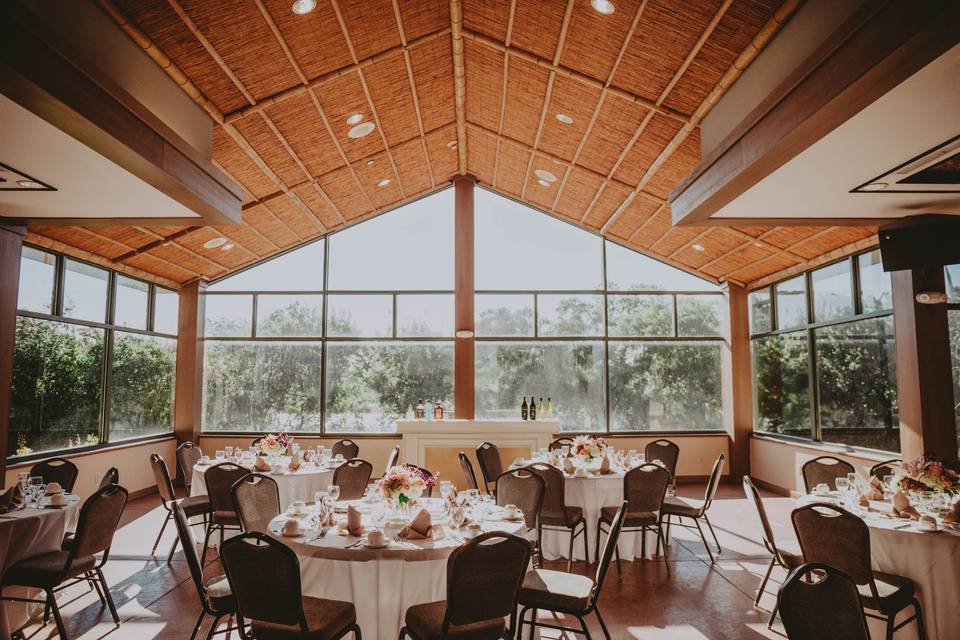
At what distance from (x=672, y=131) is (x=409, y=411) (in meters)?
6.14

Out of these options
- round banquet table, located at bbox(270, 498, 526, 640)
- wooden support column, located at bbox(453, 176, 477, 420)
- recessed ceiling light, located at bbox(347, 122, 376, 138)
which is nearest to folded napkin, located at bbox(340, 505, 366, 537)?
round banquet table, located at bbox(270, 498, 526, 640)

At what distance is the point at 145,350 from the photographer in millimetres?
9359

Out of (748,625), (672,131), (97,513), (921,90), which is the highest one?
(672,131)

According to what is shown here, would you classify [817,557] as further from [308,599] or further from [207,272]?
[207,272]

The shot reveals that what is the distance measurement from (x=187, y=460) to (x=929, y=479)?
7.24 m

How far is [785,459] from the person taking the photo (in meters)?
9.00

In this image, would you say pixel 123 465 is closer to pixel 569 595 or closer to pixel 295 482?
pixel 295 482

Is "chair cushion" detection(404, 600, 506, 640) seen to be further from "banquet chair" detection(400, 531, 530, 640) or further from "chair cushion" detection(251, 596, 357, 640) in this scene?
"chair cushion" detection(251, 596, 357, 640)

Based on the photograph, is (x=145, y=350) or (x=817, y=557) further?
(x=145, y=350)

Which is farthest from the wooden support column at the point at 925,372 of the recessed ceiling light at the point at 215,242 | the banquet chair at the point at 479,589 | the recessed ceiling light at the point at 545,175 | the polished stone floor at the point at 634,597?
the recessed ceiling light at the point at 215,242

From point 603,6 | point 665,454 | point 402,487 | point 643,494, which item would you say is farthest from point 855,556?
point 603,6

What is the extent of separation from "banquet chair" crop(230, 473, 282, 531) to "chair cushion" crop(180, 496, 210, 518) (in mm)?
1499

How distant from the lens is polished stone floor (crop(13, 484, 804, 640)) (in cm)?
425

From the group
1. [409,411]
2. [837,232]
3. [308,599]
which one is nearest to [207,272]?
[409,411]
